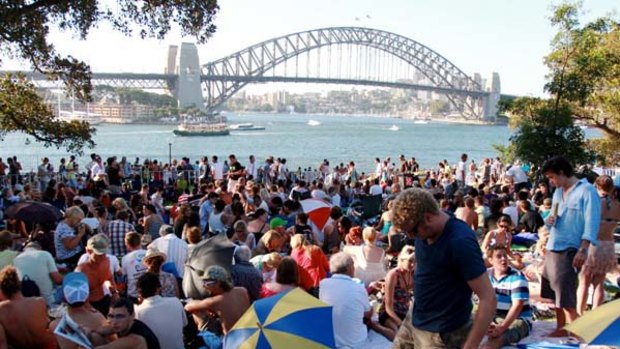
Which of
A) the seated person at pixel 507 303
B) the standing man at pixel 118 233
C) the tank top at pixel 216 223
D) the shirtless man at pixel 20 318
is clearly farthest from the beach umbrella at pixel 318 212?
→ the shirtless man at pixel 20 318

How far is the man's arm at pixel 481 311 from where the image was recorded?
254 centimetres

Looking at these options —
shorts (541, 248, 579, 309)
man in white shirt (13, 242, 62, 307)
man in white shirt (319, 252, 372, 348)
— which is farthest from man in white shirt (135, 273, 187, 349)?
shorts (541, 248, 579, 309)

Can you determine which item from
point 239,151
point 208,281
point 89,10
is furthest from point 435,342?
point 239,151

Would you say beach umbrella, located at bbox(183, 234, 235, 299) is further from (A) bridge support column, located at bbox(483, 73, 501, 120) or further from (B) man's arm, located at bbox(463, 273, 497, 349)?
(A) bridge support column, located at bbox(483, 73, 501, 120)

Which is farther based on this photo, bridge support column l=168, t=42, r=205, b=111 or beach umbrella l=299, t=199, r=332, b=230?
bridge support column l=168, t=42, r=205, b=111

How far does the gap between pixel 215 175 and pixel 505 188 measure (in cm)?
659

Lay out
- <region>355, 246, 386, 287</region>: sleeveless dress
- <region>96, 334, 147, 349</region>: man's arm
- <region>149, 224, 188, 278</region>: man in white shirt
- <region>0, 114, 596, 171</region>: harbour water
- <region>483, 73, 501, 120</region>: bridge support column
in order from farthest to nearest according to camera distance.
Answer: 1. <region>483, 73, 501, 120</region>: bridge support column
2. <region>0, 114, 596, 171</region>: harbour water
3. <region>355, 246, 386, 287</region>: sleeveless dress
4. <region>149, 224, 188, 278</region>: man in white shirt
5. <region>96, 334, 147, 349</region>: man's arm

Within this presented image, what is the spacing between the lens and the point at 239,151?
61.8 m

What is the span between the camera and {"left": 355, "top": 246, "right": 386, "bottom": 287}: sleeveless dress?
5973 millimetres

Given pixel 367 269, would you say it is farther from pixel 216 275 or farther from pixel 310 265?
pixel 216 275

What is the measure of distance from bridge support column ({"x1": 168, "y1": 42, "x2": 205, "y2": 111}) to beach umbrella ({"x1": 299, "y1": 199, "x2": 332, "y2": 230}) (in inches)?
3232

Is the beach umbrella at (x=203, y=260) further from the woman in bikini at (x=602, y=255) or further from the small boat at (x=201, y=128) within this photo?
the small boat at (x=201, y=128)

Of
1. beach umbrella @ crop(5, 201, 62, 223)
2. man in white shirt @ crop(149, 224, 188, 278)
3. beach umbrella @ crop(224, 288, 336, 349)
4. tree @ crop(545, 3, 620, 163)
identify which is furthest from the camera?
tree @ crop(545, 3, 620, 163)

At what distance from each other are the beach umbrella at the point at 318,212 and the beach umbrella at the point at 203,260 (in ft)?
9.19
